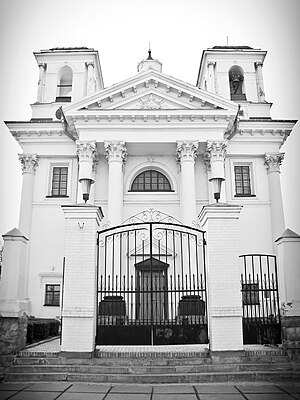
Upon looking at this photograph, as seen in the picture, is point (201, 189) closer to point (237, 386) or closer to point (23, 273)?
point (23, 273)

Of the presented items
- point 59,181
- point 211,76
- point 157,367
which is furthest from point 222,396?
point 211,76

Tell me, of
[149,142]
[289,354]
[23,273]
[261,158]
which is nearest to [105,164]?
[149,142]

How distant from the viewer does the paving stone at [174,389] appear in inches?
302

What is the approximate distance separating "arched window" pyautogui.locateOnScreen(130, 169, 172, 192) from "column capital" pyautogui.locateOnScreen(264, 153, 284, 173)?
6.09 m

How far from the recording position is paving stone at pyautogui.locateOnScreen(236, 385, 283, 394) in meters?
7.63

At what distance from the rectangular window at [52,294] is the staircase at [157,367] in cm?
1379

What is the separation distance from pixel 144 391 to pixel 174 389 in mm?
587

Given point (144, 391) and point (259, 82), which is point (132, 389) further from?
point (259, 82)

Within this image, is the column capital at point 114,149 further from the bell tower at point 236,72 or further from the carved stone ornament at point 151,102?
the bell tower at point 236,72

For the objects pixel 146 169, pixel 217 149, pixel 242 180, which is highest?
pixel 217 149

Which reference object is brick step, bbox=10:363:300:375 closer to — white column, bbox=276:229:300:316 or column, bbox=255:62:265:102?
white column, bbox=276:229:300:316

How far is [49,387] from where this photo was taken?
26.1 ft

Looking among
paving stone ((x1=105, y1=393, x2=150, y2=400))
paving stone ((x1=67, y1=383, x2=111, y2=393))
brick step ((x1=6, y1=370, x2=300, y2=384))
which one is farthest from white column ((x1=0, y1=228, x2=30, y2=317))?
paving stone ((x1=105, y1=393, x2=150, y2=400))

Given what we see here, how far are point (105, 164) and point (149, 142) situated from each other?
3355mm
